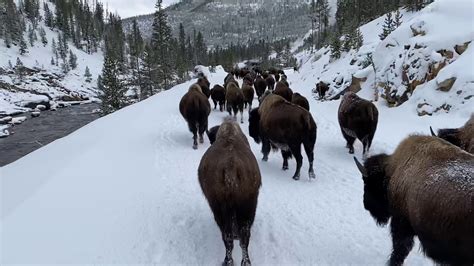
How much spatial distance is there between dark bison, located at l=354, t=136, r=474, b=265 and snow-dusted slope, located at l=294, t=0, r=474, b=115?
7.73m

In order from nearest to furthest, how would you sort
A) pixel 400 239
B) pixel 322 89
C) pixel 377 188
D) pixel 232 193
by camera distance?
pixel 400 239
pixel 232 193
pixel 377 188
pixel 322 89

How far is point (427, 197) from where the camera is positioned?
9.89ft

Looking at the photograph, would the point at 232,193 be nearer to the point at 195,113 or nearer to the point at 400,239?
the point at 400,239

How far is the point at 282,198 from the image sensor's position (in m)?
6.22

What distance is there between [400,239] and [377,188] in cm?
60

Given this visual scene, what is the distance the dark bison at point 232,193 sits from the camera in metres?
3.83

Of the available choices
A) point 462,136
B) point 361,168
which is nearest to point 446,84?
point 462,136

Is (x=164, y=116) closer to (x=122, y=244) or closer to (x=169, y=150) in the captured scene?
(x=169, y=150)

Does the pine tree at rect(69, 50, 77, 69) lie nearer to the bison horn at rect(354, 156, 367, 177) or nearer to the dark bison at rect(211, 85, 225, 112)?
the dark bison at rect(211, 85, 225, 112)

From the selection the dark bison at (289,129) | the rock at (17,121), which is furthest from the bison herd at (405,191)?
the rock at (17,121)

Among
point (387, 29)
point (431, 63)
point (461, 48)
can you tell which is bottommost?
point (431, 63)

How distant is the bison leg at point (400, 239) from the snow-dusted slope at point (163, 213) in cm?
42

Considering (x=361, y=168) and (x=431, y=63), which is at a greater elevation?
(x=431, y=63)

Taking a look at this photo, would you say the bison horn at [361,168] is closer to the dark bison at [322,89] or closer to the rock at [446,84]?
the rock at [446,84]
